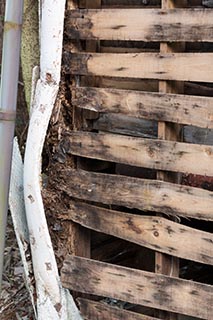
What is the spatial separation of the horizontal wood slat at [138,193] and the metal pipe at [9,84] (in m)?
0.55

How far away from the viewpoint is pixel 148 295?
141 inches

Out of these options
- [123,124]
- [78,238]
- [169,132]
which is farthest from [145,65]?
[78,238]

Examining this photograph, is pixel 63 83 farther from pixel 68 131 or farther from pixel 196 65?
pixel 196 65

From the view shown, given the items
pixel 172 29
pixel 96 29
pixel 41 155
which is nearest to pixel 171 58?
pixel 172 29

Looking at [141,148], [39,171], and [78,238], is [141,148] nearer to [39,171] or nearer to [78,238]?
[39,171]

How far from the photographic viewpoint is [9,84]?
329cm

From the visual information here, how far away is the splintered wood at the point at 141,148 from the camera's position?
3.34 metres

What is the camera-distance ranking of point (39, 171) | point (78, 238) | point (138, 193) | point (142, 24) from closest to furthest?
point (142, 24), point (138, 193), point (39, 171), point (78, 238)

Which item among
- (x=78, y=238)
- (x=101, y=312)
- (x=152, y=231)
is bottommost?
(x=101, y=312)

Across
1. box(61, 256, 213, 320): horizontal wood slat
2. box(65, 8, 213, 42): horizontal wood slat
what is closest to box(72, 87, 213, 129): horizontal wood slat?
box(65, 8, 213, 42): horizontal wood slat

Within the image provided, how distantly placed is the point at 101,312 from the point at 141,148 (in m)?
1.10

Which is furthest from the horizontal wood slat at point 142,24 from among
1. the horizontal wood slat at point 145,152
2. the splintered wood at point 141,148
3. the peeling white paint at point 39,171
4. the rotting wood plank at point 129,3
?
the horizontal wood slat at point 145,152

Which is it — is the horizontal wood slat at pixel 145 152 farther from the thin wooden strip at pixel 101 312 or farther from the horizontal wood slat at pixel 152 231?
the thin wooden strip at pixel 101 312

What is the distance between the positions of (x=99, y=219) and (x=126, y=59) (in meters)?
0.96
